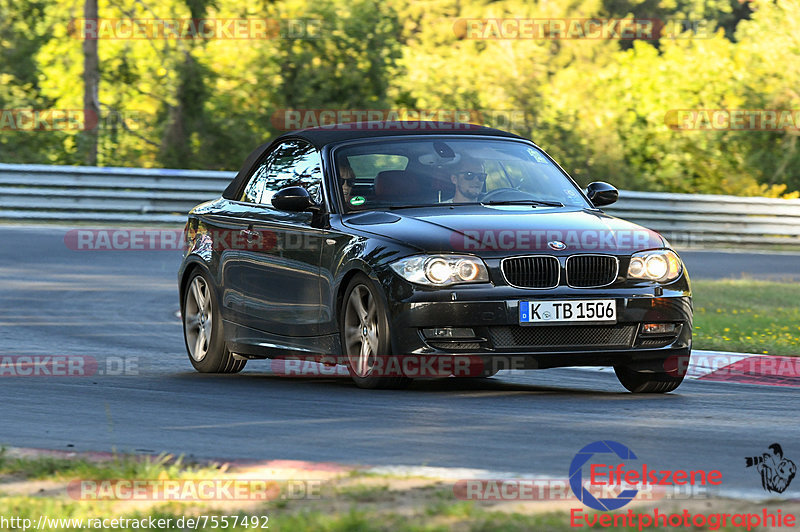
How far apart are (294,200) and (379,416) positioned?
2311mm

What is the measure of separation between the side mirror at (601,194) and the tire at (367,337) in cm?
201

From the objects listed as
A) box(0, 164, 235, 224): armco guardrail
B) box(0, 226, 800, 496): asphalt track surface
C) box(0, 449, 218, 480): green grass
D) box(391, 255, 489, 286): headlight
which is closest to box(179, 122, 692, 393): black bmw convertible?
box(391, 255, 489, 286): headlight

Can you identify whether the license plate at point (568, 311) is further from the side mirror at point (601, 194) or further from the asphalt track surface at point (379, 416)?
the side mirror at point (601, 194)

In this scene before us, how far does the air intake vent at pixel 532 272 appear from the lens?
28.4ft

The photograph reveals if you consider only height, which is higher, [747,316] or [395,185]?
[395,185]

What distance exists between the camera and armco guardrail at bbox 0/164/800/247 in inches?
962

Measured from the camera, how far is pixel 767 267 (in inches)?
873

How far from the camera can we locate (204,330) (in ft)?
36.4

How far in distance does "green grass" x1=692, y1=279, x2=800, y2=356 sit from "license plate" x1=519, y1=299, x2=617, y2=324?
11.1 ft

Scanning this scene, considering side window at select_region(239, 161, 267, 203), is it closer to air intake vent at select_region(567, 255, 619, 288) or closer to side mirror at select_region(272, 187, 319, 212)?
side mirror at select_region(272, 187, 319, 212)

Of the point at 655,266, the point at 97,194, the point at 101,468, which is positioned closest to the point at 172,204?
the point at 97,194

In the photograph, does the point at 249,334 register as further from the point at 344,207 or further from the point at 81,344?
the point at 81,344

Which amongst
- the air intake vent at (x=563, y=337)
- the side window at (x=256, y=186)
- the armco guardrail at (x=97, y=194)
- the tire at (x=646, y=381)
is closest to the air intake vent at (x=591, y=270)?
the air intake vent at (x=563, y=337)

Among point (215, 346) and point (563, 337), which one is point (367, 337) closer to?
point (563, 337)
